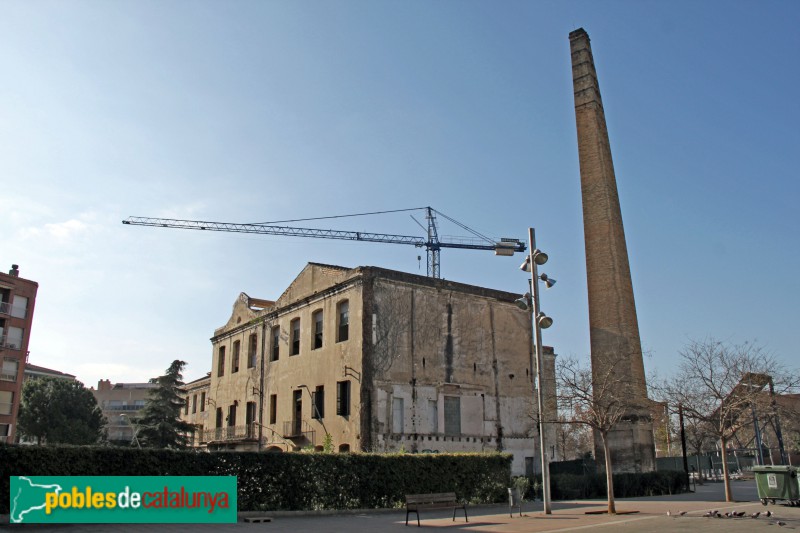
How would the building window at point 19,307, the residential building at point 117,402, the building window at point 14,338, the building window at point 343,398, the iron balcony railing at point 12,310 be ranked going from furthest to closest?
the residential building at point 117,402 < the building window at point 19,307 < the building window at point 14,338 < the iron balcony railing at point 12,310 < the building window at point 343,398

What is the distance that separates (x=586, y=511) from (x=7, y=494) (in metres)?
14.9

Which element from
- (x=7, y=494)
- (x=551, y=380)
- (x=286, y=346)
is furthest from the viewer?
(x=551, y=380)

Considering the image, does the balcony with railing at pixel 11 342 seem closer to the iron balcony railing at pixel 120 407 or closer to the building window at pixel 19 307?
the building window at pixel 19 307

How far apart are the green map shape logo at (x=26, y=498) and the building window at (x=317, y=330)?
1827 centimetres

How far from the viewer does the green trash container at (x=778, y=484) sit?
1988 cm

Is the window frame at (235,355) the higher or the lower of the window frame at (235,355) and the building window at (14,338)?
the lower

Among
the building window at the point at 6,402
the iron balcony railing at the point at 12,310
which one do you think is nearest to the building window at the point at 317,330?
the iron balcony railing at the point at 12,310

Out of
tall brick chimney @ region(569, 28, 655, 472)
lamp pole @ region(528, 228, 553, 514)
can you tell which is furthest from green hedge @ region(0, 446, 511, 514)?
tall brick chimney @ region(569, 28, 655, 472)

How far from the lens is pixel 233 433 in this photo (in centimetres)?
3650

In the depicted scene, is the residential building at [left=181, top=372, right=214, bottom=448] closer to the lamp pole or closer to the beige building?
the beige building

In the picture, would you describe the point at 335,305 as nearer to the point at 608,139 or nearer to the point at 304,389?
the point at 304,389

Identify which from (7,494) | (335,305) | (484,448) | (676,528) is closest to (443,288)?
(335,305)

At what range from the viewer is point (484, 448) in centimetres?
3052

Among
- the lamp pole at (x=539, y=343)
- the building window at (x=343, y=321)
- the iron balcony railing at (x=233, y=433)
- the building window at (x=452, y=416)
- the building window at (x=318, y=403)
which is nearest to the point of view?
the lamp pole at (x=539, y=343)
